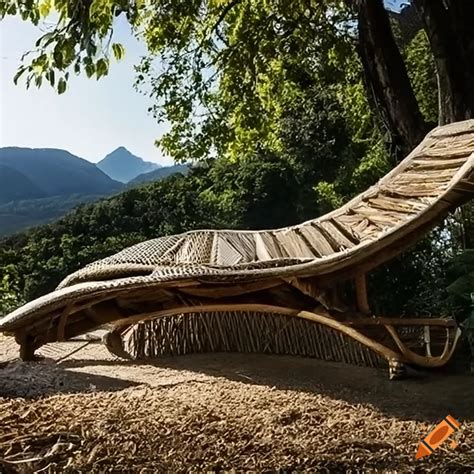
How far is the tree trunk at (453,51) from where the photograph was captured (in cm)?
325

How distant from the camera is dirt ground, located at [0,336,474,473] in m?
1.18

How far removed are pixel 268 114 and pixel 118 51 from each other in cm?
389

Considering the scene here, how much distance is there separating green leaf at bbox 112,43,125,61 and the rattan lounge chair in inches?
26.6

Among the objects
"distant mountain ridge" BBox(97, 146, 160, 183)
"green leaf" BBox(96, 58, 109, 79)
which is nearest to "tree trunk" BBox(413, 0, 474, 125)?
"green leaf" BBox(96, 58, 109, 79)

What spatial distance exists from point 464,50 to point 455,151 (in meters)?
1.26

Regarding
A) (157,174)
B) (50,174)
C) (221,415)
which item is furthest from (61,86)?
(157,174)

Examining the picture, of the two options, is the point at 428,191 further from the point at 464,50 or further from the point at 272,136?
the point at 272,136

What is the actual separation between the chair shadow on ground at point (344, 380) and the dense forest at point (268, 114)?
321mm

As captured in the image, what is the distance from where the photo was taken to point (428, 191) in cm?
218

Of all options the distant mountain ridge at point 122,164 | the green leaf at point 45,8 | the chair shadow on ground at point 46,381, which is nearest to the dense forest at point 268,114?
the green leaf at point 45,8

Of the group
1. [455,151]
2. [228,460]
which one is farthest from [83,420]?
[455,151]

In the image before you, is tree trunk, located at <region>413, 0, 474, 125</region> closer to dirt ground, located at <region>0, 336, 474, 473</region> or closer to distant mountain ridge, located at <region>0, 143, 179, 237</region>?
dirt ground, located at <region>0, 336, 474, 473</region>

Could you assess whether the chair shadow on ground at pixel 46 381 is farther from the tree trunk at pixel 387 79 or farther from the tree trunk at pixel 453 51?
the tree trunk at pixel 387 79

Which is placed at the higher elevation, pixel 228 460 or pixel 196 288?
pixel 196 288
